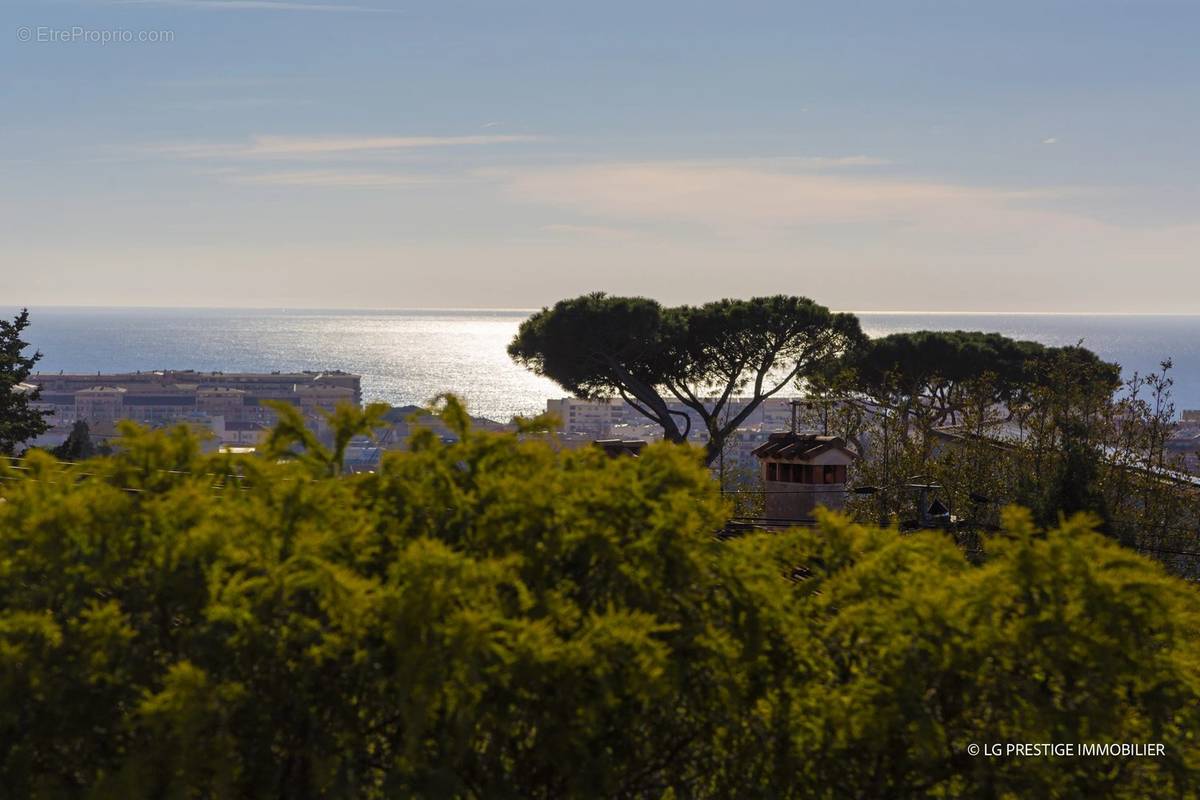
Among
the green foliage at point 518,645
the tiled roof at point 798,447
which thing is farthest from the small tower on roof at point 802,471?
the green foliage at point 518,645

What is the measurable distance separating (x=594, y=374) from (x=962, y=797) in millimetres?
32744

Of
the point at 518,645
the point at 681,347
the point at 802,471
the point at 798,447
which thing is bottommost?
the point at 802,471

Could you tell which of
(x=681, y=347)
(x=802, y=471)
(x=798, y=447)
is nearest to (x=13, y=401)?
(x=681, y=347)

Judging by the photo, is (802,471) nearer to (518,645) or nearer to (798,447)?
(798,447)

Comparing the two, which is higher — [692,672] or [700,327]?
[700,327]

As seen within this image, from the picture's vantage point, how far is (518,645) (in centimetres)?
539

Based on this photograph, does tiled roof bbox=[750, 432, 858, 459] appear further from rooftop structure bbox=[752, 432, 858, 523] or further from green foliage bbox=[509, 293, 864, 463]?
green foliage bbox=[509, 293, 864, 463]

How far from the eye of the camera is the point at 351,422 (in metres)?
6.71

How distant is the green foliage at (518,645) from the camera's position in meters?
5.43

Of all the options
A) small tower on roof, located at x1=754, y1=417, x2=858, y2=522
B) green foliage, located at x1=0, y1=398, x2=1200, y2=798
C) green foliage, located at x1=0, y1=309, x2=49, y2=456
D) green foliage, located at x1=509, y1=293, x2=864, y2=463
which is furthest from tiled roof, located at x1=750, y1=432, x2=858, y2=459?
green foliage, located at x1=0, y1=309, x2=49, y2=456

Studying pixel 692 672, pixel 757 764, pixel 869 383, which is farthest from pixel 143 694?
pixel 869 383

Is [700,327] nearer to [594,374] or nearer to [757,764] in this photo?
[594,374]

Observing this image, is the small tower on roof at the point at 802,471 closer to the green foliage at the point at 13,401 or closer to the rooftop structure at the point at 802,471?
the rooftop structure at the point at 802,471

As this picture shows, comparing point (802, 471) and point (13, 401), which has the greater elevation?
A: point (13, 401)
